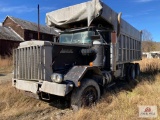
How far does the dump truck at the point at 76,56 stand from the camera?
5689 mm

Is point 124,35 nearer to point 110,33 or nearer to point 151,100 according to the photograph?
point 110,33

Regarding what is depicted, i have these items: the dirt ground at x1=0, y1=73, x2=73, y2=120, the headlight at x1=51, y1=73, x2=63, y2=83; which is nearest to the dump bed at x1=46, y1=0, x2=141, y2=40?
the headlight at x1=51, y1=73, x2=63, y2=83

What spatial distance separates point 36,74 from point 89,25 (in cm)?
262

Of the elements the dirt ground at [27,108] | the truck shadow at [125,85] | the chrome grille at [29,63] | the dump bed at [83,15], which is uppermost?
the dump bed at [83,15]

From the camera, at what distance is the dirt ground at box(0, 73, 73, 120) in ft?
18.6

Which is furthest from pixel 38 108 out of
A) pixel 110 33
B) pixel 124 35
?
pixel 124 35

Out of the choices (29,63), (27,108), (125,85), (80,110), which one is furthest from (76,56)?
(125,85)

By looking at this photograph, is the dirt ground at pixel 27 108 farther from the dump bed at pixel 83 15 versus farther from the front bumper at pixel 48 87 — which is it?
the dump bed at pixel 83 15

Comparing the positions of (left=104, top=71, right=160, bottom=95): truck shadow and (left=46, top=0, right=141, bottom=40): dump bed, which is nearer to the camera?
(left=46, top=0, right=141, bottom=40): dump bed

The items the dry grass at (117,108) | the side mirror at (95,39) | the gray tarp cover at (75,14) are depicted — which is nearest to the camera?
the dry grass at (117,108)

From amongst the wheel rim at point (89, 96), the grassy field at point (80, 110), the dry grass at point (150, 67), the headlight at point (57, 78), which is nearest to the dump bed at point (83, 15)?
the wheel rim at point (89, 96)

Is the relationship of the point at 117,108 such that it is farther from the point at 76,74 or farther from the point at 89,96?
the point at 76,74

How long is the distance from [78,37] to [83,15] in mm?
839

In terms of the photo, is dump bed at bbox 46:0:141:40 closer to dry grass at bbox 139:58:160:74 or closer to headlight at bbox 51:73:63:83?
headlight at bbox 51:73:63:83
